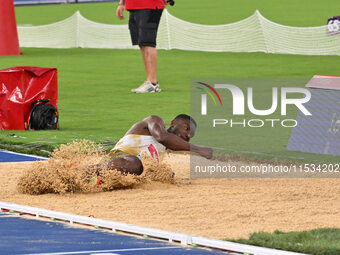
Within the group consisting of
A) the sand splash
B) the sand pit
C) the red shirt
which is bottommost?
the sand pit

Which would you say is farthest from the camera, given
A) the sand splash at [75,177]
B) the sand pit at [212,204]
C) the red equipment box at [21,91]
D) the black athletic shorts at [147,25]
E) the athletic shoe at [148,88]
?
the athletic shoe at [148,88]

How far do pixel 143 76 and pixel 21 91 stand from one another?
27.8ft

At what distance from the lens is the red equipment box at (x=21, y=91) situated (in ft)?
45.4

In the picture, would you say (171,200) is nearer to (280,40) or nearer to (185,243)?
(185,243)

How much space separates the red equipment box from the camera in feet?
45.4

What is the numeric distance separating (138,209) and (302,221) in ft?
4.90

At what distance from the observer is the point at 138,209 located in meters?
8.58

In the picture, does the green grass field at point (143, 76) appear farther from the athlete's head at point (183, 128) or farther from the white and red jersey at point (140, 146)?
the white and red jersey at point (140, 146)

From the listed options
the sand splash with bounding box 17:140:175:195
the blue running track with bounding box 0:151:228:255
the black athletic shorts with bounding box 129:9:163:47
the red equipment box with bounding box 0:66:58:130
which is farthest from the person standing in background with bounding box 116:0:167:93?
the blue running track with bounding box 0:151:228:255

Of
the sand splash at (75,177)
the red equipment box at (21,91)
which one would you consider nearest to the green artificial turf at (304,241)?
the sand splash at (75,177)

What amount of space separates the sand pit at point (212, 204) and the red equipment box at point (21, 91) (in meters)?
3.39

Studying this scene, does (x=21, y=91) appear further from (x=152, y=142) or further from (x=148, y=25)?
(x=148, y=25)

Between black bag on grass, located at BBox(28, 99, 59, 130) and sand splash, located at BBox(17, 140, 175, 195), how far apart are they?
3.92m

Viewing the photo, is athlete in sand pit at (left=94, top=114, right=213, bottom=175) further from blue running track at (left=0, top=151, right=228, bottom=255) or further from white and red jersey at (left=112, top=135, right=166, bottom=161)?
blue running track at (left=0, top=151, right=228, bottom=255)
